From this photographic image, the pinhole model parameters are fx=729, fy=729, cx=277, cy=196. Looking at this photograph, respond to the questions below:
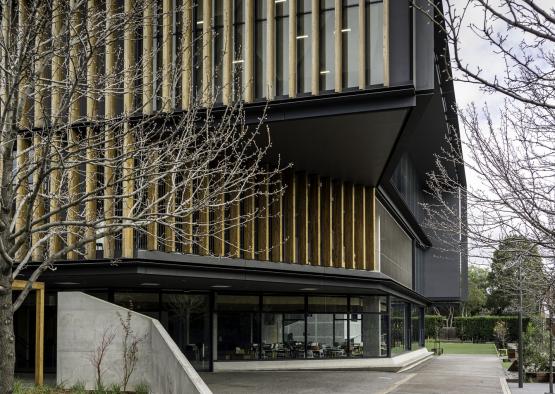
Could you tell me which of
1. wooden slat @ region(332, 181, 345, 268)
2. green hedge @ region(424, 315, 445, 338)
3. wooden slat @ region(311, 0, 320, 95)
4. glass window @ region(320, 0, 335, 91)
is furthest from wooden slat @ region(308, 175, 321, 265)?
green hedge @ region(424, 315, 445, 338)

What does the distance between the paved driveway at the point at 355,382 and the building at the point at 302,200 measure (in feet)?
7.66

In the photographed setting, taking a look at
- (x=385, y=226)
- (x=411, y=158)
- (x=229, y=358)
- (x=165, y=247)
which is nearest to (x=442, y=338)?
(x=411, y=158)

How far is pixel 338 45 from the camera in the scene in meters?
20.8

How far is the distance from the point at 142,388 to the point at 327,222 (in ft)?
49.1

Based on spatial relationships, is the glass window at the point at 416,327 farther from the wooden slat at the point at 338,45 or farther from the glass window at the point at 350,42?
the wooden slat at the point at 338,45

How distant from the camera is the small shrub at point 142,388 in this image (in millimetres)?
16688

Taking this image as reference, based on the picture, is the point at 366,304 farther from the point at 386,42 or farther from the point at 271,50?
the point at 386,42

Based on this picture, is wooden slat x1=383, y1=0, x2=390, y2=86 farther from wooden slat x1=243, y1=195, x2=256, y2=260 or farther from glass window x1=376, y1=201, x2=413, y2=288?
glass window x1=376, y1=201, x2=413, y2=288

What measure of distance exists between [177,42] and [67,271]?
7.90 meters

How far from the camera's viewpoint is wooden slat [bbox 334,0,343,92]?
20484 millimetres

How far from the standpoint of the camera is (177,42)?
75.4 ft

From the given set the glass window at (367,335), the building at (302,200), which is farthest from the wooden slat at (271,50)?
the glass window at (367,335)

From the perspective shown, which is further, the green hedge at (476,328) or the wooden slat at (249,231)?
the green hedge at (476,328)

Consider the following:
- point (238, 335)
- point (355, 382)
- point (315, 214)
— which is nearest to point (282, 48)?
point (315, 214)
